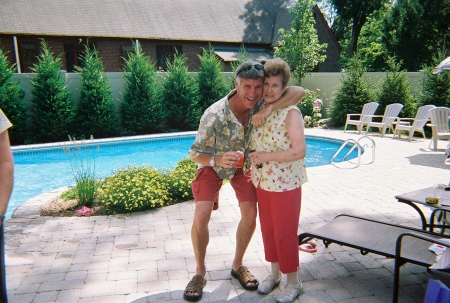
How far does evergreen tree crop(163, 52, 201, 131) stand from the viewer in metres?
A: 14.2

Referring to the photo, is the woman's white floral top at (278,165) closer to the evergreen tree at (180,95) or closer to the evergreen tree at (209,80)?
the evergreen tree at (180,95)

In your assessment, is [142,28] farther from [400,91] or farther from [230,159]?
[230,159]

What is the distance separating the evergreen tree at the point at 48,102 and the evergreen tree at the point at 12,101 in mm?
417

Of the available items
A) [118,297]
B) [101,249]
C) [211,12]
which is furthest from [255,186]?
[211,12]

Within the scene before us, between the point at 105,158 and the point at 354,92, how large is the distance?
926 centimetres

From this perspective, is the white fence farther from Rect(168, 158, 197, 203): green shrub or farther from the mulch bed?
Rect(168, 158, 197, 203): green shrub

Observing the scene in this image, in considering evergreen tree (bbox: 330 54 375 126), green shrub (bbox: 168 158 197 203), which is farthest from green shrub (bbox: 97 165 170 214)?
evergreen tree (bbox: 330 54 375 126)

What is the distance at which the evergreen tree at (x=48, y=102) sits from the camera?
39.8 ft

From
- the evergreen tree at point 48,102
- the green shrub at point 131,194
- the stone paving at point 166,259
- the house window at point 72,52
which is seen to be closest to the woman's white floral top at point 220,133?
the stone paving at point 166,259

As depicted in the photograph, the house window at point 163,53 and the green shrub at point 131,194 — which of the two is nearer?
the green shrub at point 131,194

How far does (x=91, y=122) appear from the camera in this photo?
12.9 meters

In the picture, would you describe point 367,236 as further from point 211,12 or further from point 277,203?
point 211,12

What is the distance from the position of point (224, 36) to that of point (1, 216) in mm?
20798

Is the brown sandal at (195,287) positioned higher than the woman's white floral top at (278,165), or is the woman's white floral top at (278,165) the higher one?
the woman's white floral top at (278,165)
